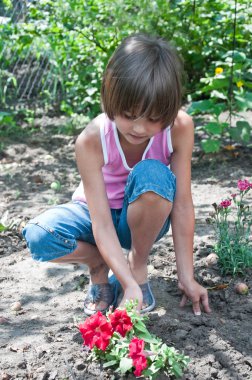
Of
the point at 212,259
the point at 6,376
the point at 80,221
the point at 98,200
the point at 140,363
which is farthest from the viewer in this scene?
the point at 212,259

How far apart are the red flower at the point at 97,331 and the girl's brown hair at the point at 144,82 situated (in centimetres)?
78

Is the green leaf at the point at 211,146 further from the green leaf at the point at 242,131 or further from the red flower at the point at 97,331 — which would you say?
the red flower at the point at 97,331

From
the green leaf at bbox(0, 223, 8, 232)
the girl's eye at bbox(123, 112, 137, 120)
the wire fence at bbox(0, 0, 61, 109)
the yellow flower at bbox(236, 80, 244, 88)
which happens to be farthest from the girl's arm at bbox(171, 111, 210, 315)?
the wire fence at bbox(0, 0, 61, 109)

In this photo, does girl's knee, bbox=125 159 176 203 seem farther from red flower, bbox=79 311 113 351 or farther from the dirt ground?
red flower, bbox=79 311 113 351

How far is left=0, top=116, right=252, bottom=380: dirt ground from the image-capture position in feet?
8.07

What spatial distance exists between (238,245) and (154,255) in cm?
53

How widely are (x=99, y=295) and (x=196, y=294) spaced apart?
45 centimetres

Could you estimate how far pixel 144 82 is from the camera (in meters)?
2.46

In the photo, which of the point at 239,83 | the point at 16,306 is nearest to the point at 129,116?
the point at 16,306

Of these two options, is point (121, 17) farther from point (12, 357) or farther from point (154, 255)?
point (12, 357)

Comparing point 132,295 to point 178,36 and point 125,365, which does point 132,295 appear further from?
point 178,36

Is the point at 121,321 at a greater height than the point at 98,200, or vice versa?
the point at 98,200

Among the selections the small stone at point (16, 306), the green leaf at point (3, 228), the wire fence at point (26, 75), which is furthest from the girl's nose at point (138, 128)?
the wire fence at point (26, 75)

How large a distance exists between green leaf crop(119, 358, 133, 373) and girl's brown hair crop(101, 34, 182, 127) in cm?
89
